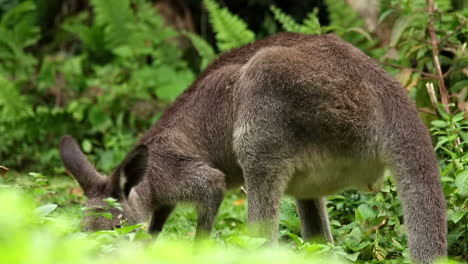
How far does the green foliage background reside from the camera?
208 inches

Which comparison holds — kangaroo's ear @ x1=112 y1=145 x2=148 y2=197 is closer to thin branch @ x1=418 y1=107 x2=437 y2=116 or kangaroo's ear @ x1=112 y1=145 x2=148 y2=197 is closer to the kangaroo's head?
the kangaroo's head

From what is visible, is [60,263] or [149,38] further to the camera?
[149,38]

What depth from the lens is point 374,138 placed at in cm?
471

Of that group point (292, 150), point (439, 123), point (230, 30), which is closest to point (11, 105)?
point (230, 30)

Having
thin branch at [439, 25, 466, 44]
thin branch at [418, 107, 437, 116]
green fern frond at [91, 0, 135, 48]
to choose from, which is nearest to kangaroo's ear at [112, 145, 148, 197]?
thin branch at [418, 107, 437, 116]

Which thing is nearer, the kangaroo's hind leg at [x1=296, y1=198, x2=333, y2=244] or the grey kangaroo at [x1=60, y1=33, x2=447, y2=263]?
the grey kangaroo at [x1=60, y1=33, x2=447, y2=263]

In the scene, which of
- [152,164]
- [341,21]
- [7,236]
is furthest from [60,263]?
[341,21]

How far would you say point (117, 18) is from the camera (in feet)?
35.8

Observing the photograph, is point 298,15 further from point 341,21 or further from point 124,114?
point 124,114

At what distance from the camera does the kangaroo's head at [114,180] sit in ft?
16.9

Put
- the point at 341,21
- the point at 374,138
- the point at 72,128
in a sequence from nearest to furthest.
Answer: the point at 374,138, the point at 341,21, the point at 72,128

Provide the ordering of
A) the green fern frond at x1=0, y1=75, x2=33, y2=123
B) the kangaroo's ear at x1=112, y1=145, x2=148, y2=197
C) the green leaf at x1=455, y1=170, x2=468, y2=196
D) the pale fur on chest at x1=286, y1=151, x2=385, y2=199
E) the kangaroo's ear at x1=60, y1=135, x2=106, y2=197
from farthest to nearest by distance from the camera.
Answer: the green fern frond at x1=0, y1=75, x2=33, y2=123
the kangaroo's ear at x1=60, y1=135, x2=106, y2=197
the kangaroo's ear at x1=112, y1=145, x2=148, y2=197
the pale fur on chest at x1=286, y1=151, x2=385, y2=199
the green leaf at x1=455, y1=170, x2=468, y2=196

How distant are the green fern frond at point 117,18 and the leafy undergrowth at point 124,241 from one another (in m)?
3.91

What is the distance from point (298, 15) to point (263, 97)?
7.40 metres
